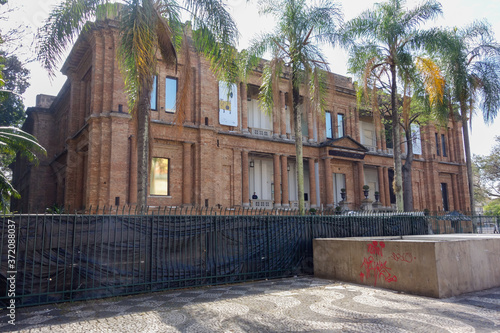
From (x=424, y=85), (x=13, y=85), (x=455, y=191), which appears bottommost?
(x=455, y=191)

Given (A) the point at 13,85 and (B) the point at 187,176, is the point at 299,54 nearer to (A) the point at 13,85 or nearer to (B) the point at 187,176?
(B) the point at 187,176

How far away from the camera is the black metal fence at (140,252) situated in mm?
7648

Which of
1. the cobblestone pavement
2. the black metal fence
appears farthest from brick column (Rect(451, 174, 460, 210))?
the cobblestone pavement

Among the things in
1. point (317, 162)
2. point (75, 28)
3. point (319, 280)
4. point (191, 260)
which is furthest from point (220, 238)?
point (317, 162)

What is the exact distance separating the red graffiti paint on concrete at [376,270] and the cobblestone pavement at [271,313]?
0.43 metres

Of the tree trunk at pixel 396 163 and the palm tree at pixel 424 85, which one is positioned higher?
the palm tree at pixel 424 85

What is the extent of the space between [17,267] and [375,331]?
6936 mm

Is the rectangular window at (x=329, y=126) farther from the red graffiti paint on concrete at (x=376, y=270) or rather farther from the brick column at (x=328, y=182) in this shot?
the red graffiti paint on concrete at (x=376, y=270)

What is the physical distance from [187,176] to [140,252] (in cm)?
1285

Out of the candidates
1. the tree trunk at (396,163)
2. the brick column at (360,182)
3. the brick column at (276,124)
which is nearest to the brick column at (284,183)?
the brick column at (276,124)

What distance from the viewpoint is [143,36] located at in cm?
983

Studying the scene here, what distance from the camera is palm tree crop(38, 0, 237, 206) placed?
1009 cm

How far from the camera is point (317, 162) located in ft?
91.3

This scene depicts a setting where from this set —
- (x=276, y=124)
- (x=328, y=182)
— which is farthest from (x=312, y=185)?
(x=276, y=124)
